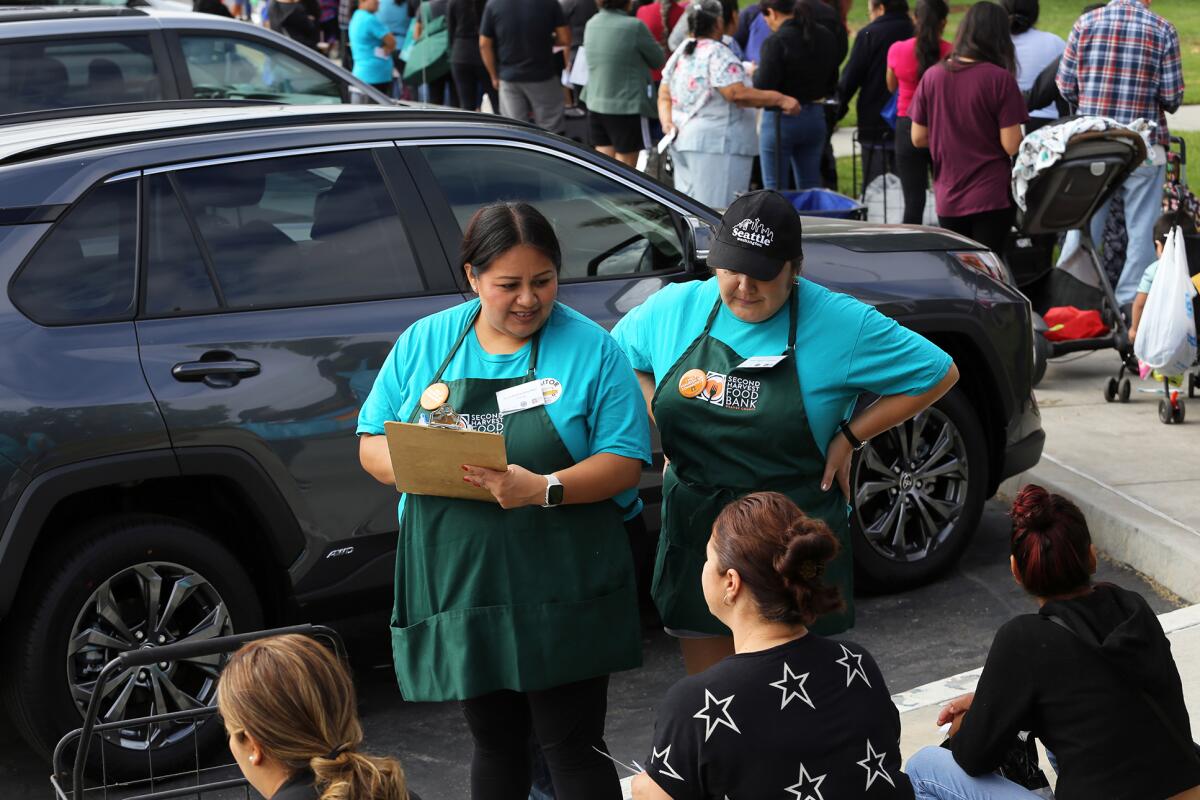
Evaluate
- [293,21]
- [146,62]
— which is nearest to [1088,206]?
[146,62]

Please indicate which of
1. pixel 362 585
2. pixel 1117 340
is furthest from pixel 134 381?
pixel 1117 340

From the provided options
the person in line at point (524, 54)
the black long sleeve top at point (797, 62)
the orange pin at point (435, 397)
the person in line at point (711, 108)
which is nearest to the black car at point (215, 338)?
the orange pin at point (435, 397)

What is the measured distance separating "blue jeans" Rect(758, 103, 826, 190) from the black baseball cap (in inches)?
298

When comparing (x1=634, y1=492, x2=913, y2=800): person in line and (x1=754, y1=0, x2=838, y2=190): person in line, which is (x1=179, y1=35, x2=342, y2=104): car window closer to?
(x1=754, y1=0, x2=838, y2=190): person in line

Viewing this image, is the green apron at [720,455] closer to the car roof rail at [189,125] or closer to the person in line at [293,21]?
the car roof rail at [189,125]

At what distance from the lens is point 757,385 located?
379cm

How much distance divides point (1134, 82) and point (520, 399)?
682cm

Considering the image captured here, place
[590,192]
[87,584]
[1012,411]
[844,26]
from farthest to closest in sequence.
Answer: [844,26] < [1012,411] < [590,192] < [87,584]

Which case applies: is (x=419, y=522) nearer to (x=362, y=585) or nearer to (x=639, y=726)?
(x=362, y=585)

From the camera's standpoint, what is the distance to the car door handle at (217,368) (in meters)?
4.69

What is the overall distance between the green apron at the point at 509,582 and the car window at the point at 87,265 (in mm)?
1570

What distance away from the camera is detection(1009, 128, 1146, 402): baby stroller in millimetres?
8281

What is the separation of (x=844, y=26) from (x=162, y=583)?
952cm

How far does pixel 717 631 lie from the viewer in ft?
12.8
